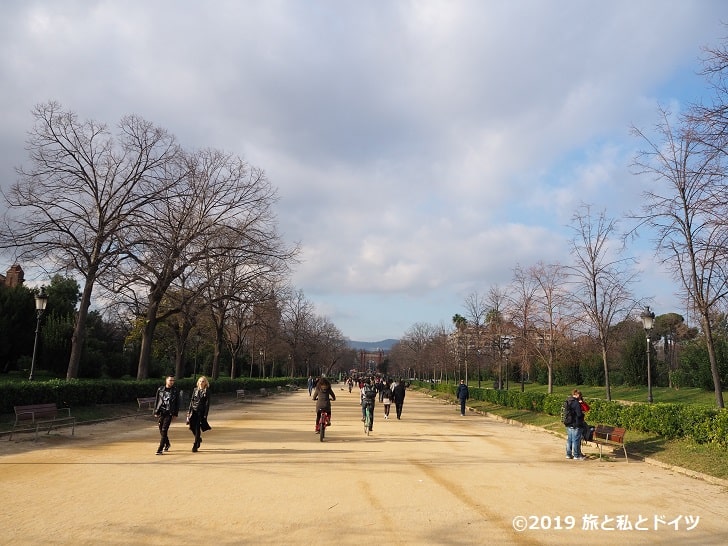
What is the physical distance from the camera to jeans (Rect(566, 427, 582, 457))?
13422 millimetres

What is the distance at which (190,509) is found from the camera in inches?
292

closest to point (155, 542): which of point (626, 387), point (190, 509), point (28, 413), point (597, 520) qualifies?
point (190, 509)

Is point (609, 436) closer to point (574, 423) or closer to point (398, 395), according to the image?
point (574, 423)

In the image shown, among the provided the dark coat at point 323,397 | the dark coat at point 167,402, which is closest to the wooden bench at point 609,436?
the dark coat at point 323,397

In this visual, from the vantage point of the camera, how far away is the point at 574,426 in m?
13.4

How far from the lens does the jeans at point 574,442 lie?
44.0 ft

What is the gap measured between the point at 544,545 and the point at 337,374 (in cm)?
14090

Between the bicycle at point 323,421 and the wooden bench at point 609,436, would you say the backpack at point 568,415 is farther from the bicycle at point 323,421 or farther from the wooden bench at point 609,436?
the bicycle at point 323,421

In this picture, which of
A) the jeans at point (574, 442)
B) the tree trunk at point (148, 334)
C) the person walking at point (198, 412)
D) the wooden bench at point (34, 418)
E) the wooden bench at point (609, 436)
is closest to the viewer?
the person walking at point (198, 412)

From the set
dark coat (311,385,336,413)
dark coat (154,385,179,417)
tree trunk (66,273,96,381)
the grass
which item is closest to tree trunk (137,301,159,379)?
tree trunk (66,273,96,381)

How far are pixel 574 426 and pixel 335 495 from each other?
736cm

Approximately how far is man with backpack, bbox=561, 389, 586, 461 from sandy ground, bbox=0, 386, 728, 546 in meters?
0.43

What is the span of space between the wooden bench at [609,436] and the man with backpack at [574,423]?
0.63 metres

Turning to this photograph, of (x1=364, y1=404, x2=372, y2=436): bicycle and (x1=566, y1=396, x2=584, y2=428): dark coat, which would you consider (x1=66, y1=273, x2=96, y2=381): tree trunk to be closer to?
(x1=364, y1=404, x2=372, y2=436): bicycle
